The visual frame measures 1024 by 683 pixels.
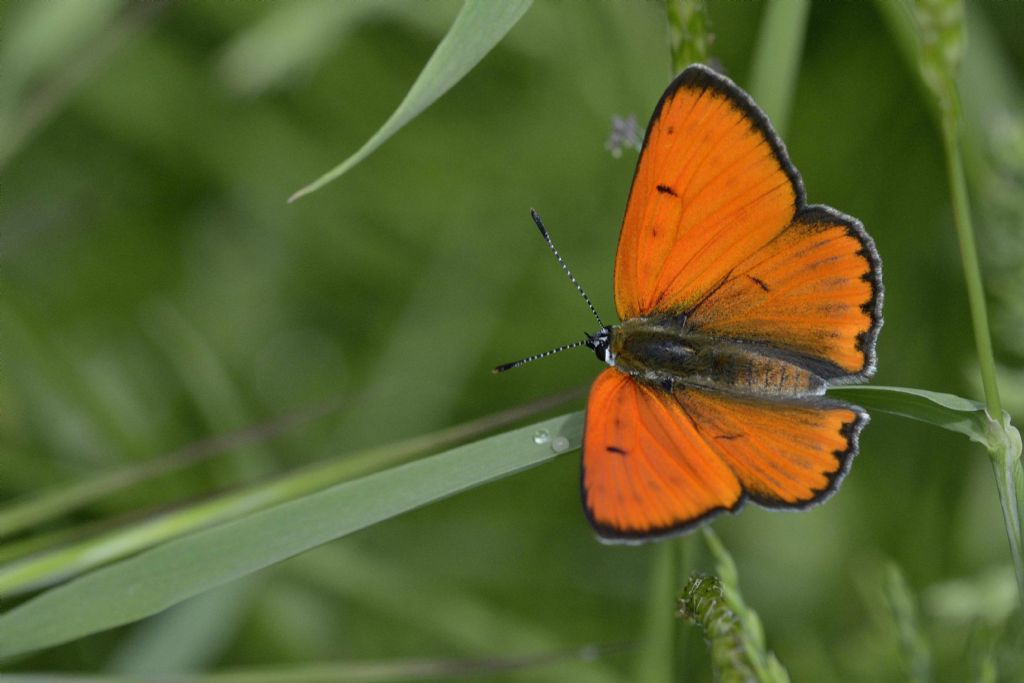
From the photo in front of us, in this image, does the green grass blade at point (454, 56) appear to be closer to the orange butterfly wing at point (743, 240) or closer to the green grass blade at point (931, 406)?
the orange butterfly wing at point (743, 240)

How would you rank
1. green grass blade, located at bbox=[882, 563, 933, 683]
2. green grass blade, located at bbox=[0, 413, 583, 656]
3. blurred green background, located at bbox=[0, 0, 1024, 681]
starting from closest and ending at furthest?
1. green grass blade, located at bbox=[0, 413, 583, 656]
2. green grass blade, located at bbox=[882, 563, 933, 683]
3. blurred green background, located at bbox=[0, 0, 1024, 681]

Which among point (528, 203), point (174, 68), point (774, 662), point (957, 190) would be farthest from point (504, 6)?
point (174, 68)

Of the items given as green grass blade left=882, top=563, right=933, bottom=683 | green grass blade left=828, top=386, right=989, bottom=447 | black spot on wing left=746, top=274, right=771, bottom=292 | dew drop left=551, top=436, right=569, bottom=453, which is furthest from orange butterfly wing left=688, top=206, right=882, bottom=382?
dew drop left=551, top=436, right=569, bottom=453

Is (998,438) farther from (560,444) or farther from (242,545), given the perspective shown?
(242,545)

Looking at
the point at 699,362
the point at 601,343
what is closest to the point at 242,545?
Result: the point at 601,343

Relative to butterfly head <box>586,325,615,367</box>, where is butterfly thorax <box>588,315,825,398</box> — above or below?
below

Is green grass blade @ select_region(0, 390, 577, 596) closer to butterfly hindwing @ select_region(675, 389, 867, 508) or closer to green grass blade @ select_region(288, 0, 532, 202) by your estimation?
butterfly hindwing @ select_region(675, 389, 867, 508)

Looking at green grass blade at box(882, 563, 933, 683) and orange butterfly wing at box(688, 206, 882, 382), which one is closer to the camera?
green grass blade at box(882, 563, 933, 683)

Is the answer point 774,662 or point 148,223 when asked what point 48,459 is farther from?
point 774,662
